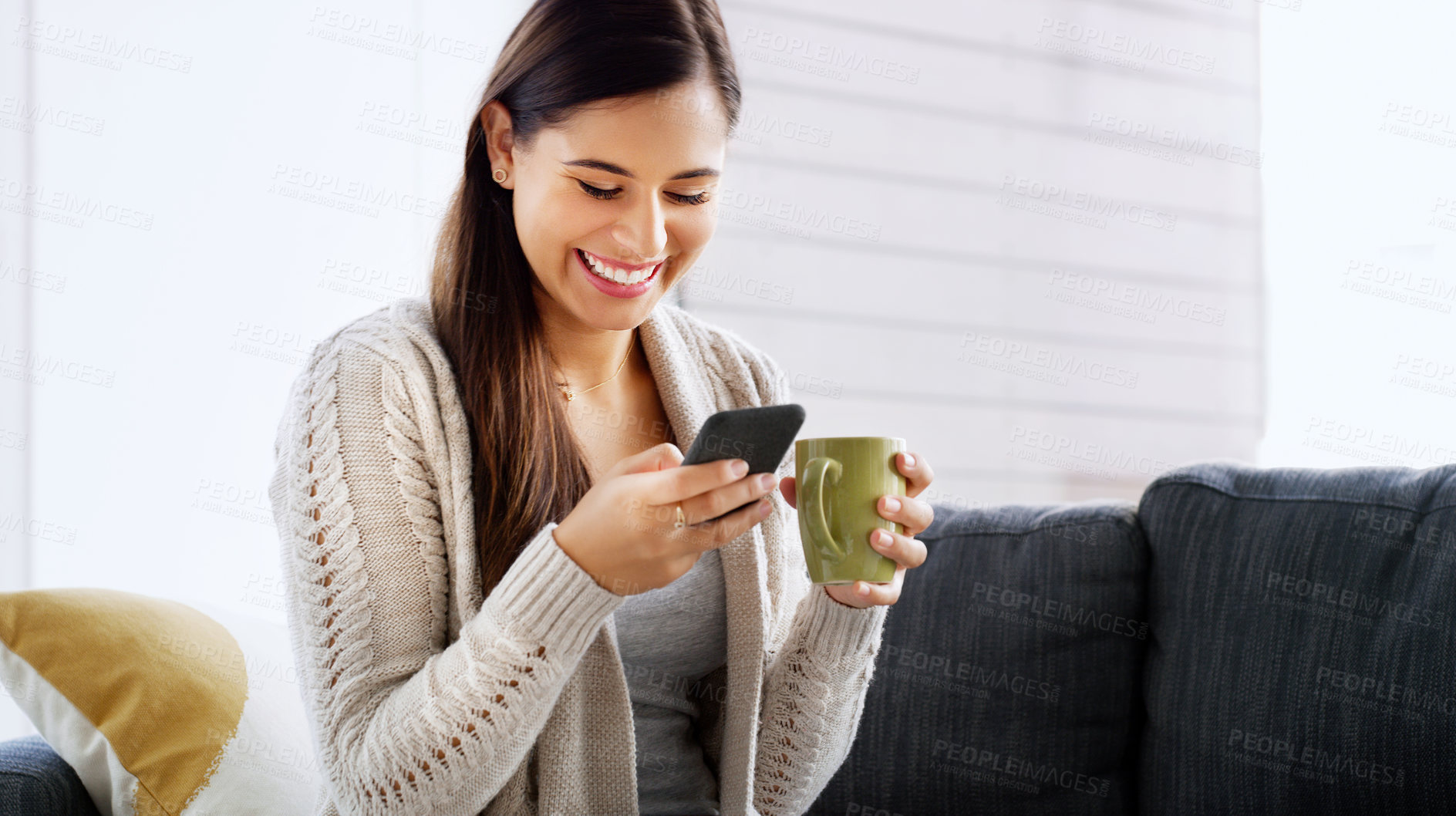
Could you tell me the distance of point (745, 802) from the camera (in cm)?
124

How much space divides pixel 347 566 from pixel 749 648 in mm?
495

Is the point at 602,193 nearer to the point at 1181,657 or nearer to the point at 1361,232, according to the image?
the point at 1181,657

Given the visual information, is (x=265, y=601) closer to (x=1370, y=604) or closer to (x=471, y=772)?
(x=471, y=772)

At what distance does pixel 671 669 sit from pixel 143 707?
2.09 feet

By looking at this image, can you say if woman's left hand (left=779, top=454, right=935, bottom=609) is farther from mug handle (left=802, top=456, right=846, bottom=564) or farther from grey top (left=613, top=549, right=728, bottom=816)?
grey top (left=613, top=549, right=728, bottom=816)

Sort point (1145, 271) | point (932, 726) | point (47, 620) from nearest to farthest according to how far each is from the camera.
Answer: point (47, 620) → point (932, 726) → point (1145, 271)

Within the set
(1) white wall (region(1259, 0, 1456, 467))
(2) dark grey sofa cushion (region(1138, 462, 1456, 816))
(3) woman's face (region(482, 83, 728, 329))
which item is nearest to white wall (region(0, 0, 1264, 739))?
(1) white wall (region(1259, 0, 1456, 467))

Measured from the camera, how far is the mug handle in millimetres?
1010

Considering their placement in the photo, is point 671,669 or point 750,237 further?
point 750,237

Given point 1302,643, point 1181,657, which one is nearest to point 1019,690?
point 1181,657

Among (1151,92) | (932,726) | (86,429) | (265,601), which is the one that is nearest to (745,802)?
(932,726)

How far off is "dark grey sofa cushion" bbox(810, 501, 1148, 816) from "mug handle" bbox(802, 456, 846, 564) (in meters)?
0.71

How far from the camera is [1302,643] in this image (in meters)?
1.40

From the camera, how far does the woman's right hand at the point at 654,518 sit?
2.97ft
